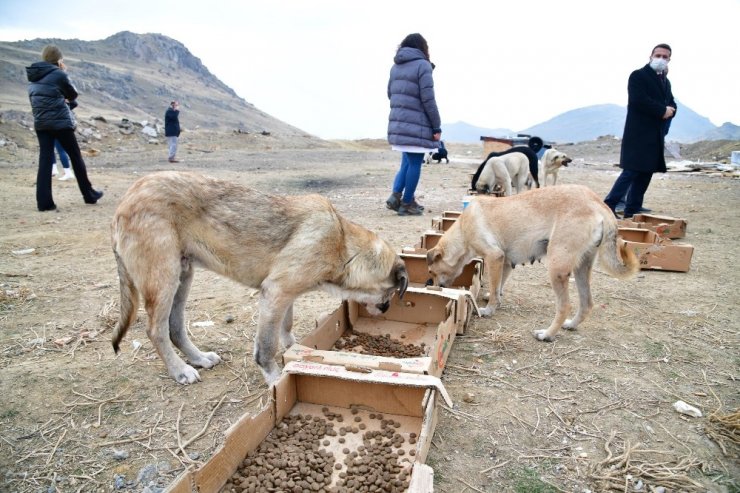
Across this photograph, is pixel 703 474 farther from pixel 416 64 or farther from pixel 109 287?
pixel 416 64

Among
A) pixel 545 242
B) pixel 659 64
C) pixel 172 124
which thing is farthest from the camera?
pixel 172 124

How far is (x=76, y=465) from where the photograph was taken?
294cm

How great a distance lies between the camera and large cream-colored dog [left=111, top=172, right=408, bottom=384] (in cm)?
352

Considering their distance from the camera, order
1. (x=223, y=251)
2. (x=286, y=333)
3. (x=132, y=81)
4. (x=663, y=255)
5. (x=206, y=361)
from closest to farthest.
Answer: (x=223, y=251), (x=206, y=361), (x=286, y=333), (x=663, y=255), (x=132, y=81)

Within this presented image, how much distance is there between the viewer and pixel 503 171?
40.1ft

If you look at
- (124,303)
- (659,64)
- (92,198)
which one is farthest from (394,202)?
(124,303)

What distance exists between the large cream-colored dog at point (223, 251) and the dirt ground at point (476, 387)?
528mm

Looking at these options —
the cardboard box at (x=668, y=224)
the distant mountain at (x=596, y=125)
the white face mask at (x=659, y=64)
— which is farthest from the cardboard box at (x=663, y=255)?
the distant mountain at (x=596, y=125)

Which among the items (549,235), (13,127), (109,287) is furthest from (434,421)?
(13,127)

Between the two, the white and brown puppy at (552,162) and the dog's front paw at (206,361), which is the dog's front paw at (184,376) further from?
the white and brown puppy at (552,162)

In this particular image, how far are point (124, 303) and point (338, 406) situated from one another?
1.88 m

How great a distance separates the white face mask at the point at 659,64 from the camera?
8.67m

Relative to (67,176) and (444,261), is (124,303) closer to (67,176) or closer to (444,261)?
(444,261)

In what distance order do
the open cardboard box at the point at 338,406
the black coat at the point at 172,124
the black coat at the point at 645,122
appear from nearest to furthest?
1. the open cardboard box at the point at 338,406
2. the black coat at the point at 645,122
3. the black coat at the point at 172,124
